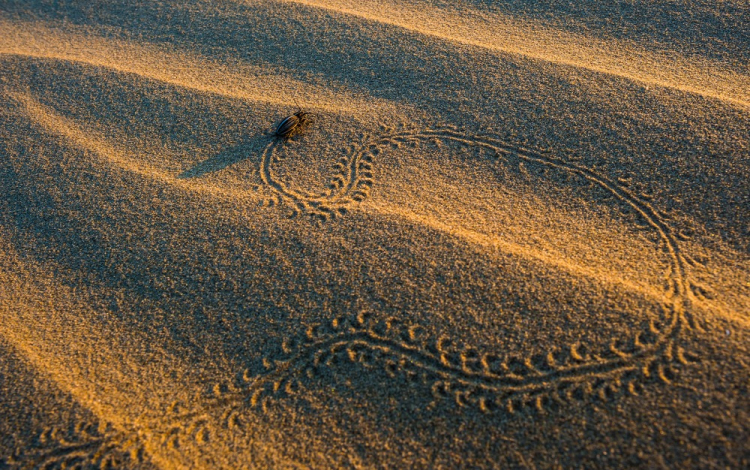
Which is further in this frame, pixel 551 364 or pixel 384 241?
pixel 384 241

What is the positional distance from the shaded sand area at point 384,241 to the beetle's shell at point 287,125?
2.6 inches

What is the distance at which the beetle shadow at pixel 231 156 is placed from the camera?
2.64 meters

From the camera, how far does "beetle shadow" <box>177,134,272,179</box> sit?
2.64m

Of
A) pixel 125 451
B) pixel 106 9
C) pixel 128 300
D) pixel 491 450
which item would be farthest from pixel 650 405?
pixel 106 9

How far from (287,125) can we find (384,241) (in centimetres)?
91

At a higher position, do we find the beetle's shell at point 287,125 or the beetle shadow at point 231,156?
the beetle's shell at point 287,125

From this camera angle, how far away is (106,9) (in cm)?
362

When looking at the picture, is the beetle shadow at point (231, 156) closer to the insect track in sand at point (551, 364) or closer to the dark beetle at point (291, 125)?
the dark beetle at point (291, 125)

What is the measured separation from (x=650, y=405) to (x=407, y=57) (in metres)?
2.28

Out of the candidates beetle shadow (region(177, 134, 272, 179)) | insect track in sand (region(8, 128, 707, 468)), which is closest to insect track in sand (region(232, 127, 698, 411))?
insect track in sand (region(8, 128, 707, 468))

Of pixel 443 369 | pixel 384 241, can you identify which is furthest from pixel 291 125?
pixel 443 369

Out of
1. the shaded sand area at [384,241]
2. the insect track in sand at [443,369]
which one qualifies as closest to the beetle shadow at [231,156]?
Answer: the shaded sand area at [384,241]

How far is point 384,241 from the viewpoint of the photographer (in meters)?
2.26

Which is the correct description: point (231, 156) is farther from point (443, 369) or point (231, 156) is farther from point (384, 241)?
point (443, 369)
